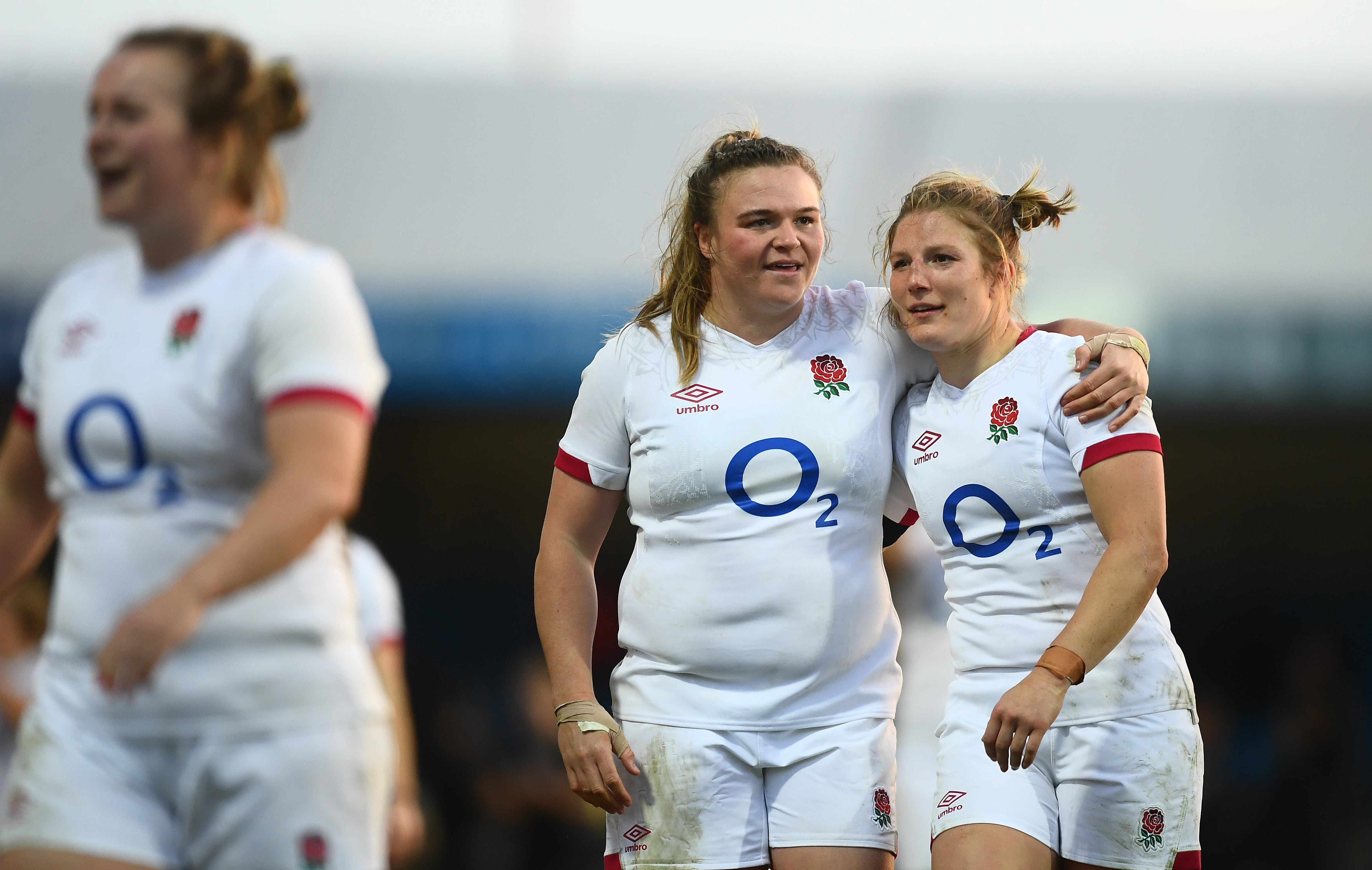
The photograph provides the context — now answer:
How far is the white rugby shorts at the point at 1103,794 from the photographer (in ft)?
10.4

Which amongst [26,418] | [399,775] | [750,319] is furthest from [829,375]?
[399,775]

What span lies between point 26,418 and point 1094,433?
233cm

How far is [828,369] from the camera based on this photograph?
341 centimetres

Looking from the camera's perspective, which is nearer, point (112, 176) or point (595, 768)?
point (112, 176)

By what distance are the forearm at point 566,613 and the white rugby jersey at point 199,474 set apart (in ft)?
1.79

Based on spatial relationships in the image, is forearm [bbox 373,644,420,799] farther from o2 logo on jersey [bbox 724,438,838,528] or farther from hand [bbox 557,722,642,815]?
o2 logo on jersey [bbox 724,438,838,528]

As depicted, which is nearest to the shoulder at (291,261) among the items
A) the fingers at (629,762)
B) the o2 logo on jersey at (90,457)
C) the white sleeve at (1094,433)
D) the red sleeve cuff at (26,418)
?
the o2 logo on jersey at (90,457)

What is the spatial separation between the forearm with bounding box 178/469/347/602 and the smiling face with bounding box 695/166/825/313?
1110 millimetres

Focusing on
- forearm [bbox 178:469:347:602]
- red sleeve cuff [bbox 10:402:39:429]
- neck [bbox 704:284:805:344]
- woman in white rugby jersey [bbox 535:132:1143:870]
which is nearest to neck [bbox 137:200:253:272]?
red sleeve cuff [bbox 10:402:39:429]

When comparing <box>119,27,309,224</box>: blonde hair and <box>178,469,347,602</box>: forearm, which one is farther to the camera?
<box>119,27,309,224</box>: blonde hair

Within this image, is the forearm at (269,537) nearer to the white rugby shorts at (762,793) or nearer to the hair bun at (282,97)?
the hair bun at (282,97)

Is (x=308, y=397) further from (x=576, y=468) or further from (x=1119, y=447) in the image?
(x=1119, y=447)

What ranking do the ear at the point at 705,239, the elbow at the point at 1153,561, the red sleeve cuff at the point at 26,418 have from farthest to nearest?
1. the ear at the point at 705,239
2. the red sleeve cuff at the point at 26,418
3. the elbow at the point at 1153,561

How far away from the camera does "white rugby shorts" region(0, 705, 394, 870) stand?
285 cm
